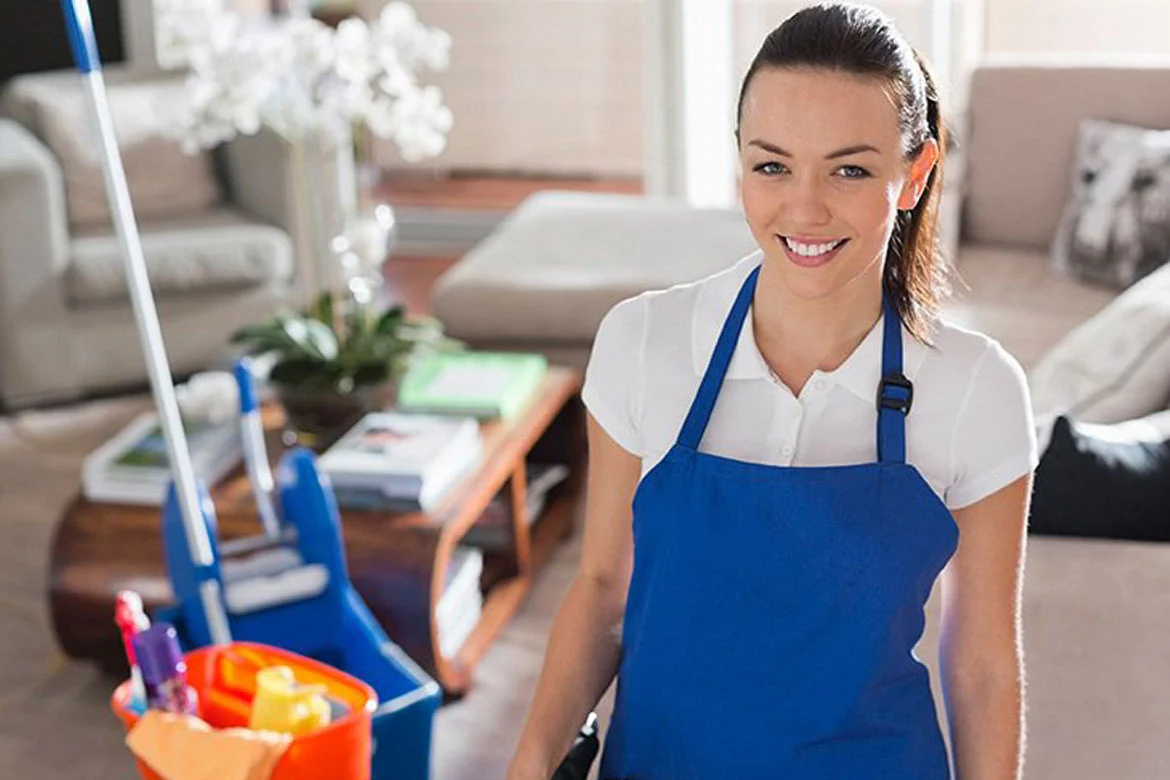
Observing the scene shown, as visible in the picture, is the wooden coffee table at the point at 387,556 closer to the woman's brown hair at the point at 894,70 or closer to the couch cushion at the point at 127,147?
the woman's brown hair at the point at 894,70

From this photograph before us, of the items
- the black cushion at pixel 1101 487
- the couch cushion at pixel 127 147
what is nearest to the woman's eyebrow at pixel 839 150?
the black cushion at pixel 1101 487

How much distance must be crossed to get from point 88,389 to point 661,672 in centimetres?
306

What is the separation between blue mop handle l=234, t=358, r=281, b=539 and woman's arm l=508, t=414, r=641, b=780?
1053 mm

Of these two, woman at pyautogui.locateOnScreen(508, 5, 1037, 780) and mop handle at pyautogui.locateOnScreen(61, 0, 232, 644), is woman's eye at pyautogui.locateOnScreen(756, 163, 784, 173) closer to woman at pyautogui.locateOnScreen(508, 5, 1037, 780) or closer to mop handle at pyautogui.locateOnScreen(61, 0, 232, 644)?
woman at pyautogui.locateOnScreen(508, 5, 1037, 780)

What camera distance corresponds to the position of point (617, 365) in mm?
1463

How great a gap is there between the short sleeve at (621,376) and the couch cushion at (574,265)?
195 centimetres

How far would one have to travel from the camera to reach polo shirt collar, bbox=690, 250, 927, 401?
4.64 ft

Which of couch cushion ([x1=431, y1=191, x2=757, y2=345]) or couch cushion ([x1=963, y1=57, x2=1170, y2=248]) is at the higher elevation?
couch cushion ([x1=963, y1=57, x2=1170, y2=248])

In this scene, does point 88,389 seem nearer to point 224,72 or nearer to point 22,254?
point 22,254

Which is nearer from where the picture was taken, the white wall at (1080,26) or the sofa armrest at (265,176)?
the sofa armrest at (265,176)

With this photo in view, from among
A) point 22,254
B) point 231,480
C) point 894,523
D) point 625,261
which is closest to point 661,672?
point 894,523

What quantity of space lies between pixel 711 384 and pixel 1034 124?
2.53m

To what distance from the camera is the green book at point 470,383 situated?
2980 millimetres

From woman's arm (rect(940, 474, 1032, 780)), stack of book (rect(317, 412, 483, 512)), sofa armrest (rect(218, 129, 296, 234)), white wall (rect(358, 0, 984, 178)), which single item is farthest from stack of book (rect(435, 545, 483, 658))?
white wall (rect(358, 0, 984, 178))
